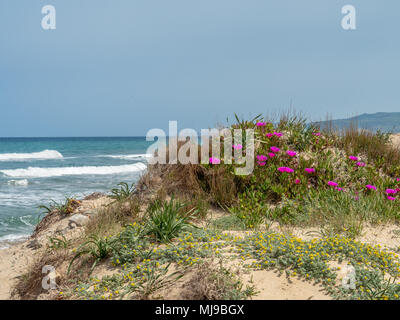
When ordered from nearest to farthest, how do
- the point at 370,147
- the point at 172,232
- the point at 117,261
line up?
the point at 117,261, the point at 172,232, the point at 370,147

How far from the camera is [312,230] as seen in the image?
6.03 m

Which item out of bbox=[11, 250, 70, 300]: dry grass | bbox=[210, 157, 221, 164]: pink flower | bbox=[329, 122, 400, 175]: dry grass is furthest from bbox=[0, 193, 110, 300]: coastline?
bbox=[329, 122, 400, 175]: dry grass

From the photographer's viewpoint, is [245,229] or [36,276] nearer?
[36,276]

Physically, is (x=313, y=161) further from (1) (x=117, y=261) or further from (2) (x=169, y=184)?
(1) (x=117, y=261)

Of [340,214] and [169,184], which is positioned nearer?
[340,214]

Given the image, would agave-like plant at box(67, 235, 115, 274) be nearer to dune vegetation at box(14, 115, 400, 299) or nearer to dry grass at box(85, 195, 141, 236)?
dune vegetation at box(14, 115, 400, 299)

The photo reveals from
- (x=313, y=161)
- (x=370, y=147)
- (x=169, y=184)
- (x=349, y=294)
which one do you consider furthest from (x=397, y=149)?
(x=349, y=294)

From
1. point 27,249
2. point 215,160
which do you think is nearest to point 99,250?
point 27,249

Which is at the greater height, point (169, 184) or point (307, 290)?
point (169, 184)

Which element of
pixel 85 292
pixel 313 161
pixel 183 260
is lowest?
pixel 85 292

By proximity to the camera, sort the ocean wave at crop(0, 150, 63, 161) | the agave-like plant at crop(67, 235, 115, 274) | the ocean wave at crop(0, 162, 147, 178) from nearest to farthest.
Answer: the agave-like plant at crop(67, 235, 115, 274), the ocean wave at crop(0, 162, 147, 178), the ocean wave at crop(0, 150, 63, 161)

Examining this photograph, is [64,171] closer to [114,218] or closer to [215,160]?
[215,160]
